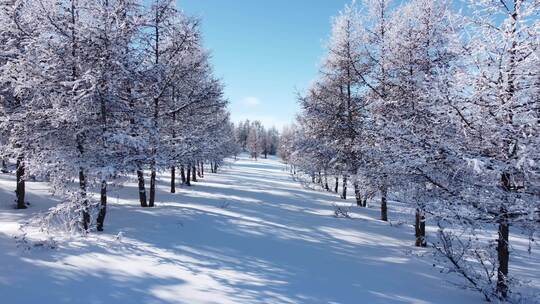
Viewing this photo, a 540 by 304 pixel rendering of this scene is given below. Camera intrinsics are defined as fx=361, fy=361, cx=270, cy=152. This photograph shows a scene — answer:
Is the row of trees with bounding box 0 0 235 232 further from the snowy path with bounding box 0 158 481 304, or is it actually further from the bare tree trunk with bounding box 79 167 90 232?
the snowy path with bounding box 0 158 481 304

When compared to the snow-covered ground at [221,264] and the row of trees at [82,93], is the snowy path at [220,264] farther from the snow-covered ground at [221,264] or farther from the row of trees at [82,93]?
the row of trees at [82,93]

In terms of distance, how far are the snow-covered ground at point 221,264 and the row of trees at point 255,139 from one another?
8682 cm

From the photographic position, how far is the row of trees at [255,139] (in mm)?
106938

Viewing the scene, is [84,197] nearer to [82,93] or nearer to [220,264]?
[82,93]

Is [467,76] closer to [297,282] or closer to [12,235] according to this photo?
[297,282]

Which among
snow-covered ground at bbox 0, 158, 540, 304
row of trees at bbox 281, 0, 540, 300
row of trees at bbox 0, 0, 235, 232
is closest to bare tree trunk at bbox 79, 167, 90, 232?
row of trees at bbox 0, 0, 235, 232

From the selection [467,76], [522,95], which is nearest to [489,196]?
[522,95]

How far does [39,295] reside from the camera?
6.34 metres

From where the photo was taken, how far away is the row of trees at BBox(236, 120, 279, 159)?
107 metres

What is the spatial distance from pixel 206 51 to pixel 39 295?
18.4 meters

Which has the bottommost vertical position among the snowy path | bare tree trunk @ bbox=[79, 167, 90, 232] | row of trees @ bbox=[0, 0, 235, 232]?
the snowy path

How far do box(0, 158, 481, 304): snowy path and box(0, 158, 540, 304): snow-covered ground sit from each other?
2cm

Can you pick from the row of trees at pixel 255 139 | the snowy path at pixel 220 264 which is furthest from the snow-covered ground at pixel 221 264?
the row of trees at pixel 255 139

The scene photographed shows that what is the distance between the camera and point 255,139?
107562 millimetres
